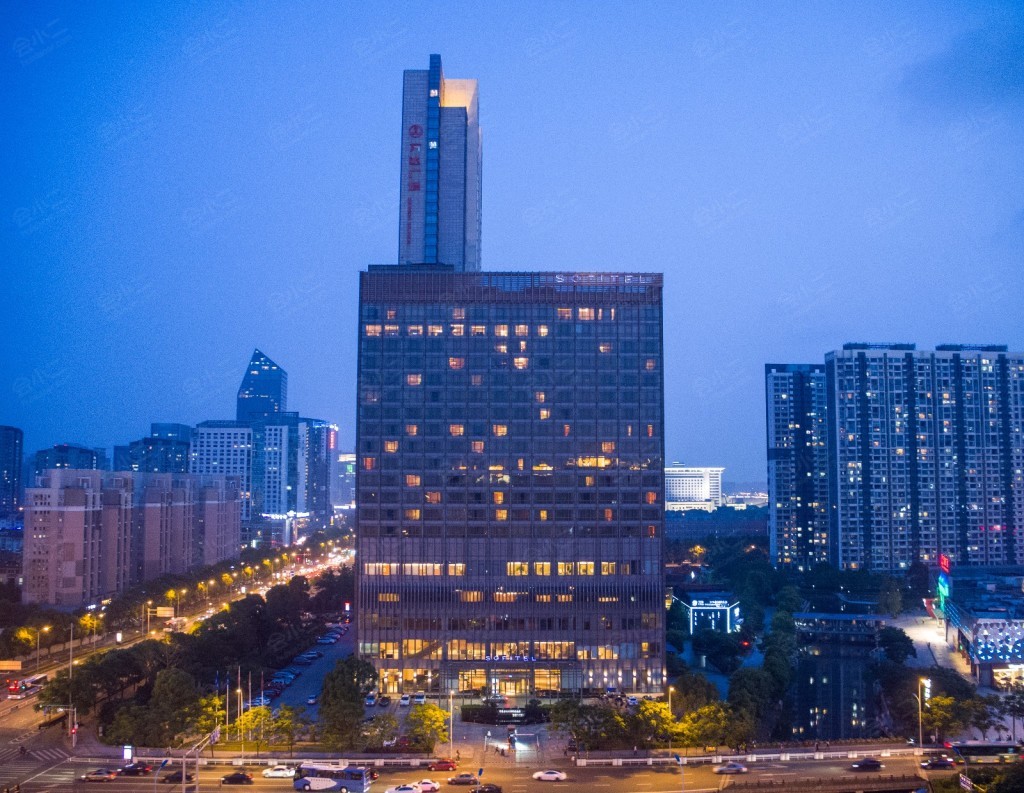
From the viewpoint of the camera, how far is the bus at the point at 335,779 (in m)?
48.3

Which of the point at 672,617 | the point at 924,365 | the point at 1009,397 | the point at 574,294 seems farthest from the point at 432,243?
the point at 1009,397

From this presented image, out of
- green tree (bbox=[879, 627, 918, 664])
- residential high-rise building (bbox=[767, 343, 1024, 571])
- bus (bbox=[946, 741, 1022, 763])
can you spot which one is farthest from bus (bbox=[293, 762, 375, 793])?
residential high-rise building (bbox=[767, 343, 1024, 571])

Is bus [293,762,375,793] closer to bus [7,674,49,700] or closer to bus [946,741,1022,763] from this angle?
bus [7,674,49,700]

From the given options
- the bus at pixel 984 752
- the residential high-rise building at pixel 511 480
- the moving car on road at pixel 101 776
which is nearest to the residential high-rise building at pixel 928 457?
the residential high-rise building at pixel 511 480

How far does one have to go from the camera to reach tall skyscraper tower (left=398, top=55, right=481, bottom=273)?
94.0m

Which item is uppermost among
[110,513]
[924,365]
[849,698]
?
[924,365]

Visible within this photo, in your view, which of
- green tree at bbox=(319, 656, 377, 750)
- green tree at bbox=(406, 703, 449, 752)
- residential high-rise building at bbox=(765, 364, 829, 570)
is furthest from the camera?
residential high-rise building at bbox=(765, 364, 829, 570)

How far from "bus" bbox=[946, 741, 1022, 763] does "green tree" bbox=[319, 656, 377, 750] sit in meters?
38.5

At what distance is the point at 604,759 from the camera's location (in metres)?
54.5

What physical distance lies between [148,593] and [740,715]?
78.5 metres

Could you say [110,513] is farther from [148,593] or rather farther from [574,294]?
[574,294]

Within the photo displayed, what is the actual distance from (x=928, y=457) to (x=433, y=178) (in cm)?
9647

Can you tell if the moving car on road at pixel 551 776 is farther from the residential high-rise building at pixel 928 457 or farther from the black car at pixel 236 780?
the residential high-rise building at pixel 928 457

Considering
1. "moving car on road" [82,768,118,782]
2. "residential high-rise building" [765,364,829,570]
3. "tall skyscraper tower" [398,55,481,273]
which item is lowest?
"moving car on road" [82,768,118,782]
